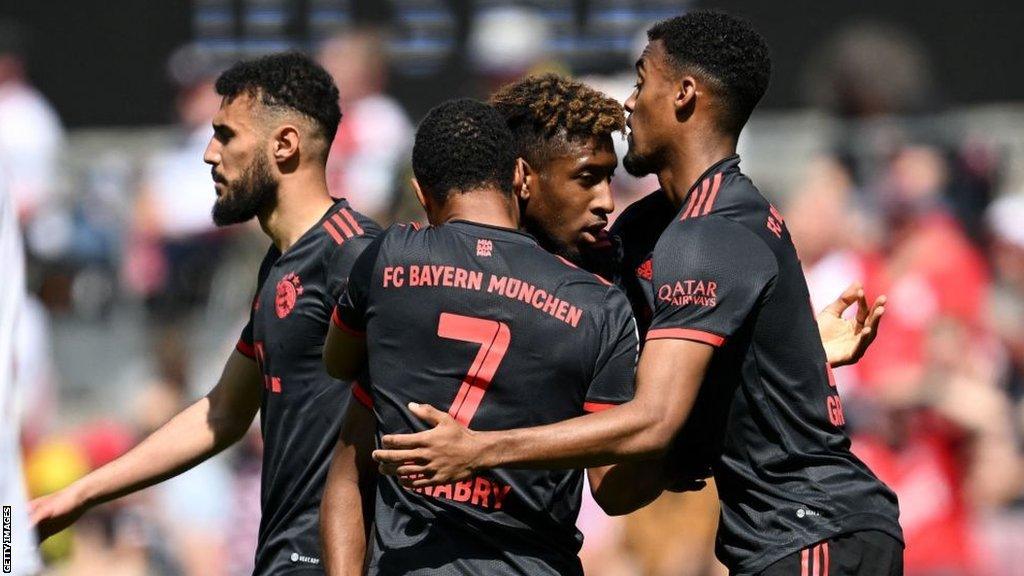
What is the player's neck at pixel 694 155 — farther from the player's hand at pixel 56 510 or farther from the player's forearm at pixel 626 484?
the player's hand at pixel 56 510

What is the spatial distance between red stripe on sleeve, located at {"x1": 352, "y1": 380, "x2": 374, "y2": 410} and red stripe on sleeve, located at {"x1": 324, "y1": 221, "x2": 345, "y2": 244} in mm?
594

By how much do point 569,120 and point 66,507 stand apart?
73.8 inches

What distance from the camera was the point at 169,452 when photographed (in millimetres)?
4879

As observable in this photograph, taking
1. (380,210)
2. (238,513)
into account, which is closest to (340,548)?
(238,513)

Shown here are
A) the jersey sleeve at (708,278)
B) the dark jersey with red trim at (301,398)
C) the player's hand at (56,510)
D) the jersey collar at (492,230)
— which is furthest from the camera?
the player's hand at (56,510)

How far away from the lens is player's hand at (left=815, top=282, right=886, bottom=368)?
4.34m

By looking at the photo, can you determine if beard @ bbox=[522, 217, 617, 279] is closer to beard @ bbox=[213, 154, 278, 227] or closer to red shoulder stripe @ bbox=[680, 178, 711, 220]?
red shoulder stripe @ bbox=[680, 178, 711, 220]

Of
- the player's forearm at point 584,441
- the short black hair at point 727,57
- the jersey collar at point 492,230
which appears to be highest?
the short black hair at point 727,57

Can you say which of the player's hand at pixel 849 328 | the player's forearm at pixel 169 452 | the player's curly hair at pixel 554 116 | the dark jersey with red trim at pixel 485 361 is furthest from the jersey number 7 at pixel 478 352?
the player's forearm at pixel 169 452

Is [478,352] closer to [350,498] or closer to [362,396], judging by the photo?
[362,396]

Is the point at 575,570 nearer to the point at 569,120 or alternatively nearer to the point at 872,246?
the point at 569,120

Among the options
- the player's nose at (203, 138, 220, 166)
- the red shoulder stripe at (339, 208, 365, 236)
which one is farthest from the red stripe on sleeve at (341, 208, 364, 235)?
the player's nose at (203, 138, 220, 166)

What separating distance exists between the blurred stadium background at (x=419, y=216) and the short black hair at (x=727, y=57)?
11.9 feet

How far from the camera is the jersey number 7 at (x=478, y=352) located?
3729mm
